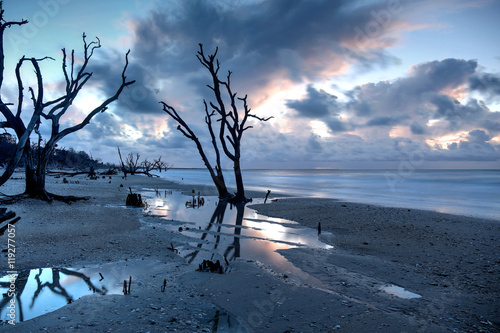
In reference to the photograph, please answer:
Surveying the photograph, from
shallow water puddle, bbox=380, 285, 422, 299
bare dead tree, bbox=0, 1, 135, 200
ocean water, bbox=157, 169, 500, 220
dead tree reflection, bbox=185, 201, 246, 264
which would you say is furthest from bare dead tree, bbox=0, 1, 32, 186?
ocean water, bbox=157, 169, 500, 220

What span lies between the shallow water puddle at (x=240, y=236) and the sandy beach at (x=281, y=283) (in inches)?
14.4

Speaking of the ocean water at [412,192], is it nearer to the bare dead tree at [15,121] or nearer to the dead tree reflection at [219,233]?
the dead tree reflection at [219,233]

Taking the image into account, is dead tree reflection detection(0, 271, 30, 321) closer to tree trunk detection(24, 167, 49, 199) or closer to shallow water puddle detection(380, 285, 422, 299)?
shallow water puddle detection(380, 285, 422, 299)

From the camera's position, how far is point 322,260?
6.72 meters

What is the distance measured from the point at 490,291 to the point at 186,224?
909cm

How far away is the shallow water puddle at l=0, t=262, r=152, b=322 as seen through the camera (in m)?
3.83

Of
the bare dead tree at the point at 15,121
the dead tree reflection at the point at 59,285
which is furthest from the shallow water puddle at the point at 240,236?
the bare dead tree at the point at 15,121

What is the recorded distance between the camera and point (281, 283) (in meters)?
5.14

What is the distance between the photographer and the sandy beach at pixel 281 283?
3.69 metres

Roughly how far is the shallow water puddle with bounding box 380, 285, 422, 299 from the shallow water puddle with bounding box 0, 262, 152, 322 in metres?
4.57

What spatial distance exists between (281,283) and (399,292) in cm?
211

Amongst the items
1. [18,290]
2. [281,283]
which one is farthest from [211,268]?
[18,290]

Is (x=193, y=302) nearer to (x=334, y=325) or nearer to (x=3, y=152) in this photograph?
(x=334, y=325)

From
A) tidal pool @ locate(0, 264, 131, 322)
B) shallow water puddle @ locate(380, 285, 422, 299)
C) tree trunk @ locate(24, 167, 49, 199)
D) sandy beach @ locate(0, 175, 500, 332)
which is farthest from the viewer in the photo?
tree trunk @ locate(24, 167, 49, 199)
